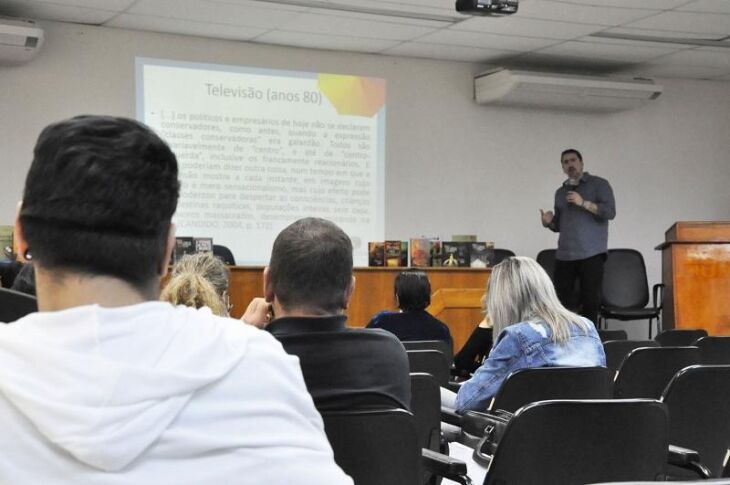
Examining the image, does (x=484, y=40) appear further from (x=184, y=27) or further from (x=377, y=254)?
(x=184, y=27)

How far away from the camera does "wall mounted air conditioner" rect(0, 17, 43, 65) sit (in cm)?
691

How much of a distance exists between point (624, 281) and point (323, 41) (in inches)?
138

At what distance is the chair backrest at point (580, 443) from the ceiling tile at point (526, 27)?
18.0ft

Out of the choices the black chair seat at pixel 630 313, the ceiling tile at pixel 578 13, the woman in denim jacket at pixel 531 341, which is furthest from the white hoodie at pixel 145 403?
the black chair seat at pixel 630 313

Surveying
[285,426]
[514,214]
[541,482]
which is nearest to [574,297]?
[514,214]

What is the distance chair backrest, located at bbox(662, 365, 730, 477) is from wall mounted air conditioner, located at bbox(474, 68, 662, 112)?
5.81 m

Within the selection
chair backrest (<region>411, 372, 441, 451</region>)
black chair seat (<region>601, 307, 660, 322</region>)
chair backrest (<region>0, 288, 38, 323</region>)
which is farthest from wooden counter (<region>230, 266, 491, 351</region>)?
chair backrest (<region>0, 288, 38, 323</region>)

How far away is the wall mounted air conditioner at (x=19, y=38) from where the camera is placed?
691cm

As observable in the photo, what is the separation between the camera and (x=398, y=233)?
29.0 feet

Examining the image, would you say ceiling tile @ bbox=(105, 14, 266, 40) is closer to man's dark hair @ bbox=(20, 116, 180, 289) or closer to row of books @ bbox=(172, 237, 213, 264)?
row of books @ bbox=(172, 237, 213, 264)

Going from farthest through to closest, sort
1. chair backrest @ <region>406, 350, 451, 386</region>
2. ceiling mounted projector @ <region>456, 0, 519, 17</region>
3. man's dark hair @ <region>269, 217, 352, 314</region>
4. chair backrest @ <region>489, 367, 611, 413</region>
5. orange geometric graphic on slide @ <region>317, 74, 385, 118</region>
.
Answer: orange geometric graphic on slide @ <region>317, 74, 385, 118</region> → ceiling mounted projector @ <region>456, 0, 519, 17</region> → chair backrest @ <region>406, 350, 451, 386</region> → chair backrest @ <region>489, 367, 611, 413</region> → man's dark hair @ <region>269, 217, 352, 314</region>

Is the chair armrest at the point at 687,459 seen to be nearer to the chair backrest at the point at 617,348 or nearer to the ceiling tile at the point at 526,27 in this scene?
the chair backrest at the point at 617,348

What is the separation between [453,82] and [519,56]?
0.66 metres

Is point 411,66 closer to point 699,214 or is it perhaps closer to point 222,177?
point 222,177
